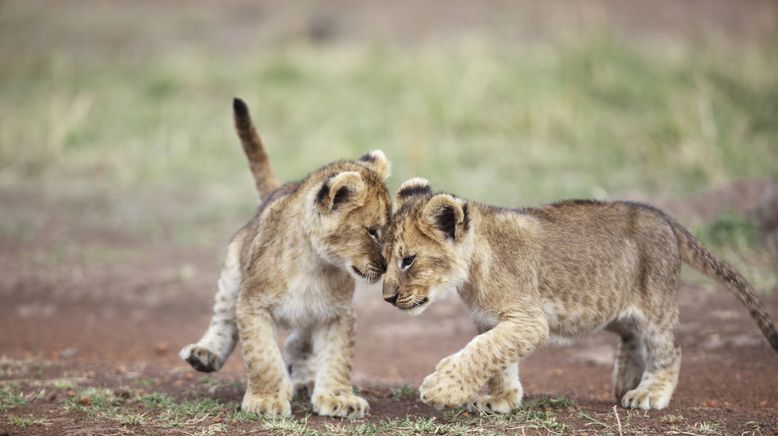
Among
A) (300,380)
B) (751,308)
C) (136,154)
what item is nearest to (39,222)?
(136,154)

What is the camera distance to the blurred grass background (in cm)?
1146

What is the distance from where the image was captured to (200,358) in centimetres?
551

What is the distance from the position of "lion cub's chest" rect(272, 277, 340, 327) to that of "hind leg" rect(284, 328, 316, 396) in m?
0.60

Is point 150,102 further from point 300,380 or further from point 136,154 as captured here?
point 300,380

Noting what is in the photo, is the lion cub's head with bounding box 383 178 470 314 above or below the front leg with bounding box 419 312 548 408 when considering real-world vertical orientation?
above

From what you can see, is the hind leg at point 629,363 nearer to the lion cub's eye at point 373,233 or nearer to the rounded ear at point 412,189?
the rounded ear at point 412,189

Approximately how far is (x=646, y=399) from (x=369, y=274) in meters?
1.59

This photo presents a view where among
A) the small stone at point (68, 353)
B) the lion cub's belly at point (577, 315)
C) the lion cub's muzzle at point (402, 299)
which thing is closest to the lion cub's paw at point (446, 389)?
the lion cub's muzzle at point (402, 299)

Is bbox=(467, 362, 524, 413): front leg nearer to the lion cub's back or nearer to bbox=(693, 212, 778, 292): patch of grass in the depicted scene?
the lion cub's back

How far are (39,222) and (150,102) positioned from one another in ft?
15.4

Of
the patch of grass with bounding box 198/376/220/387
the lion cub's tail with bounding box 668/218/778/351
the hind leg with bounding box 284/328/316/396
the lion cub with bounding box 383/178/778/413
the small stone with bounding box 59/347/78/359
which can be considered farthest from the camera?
the small stone with bounding box 59/347/78/359

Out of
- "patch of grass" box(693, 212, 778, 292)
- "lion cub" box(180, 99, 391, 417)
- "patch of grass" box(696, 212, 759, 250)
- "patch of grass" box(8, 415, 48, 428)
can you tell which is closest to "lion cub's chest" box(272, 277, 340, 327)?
→ "lion cub" box(180, 99, 391, 417)

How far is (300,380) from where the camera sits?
19.4 feet

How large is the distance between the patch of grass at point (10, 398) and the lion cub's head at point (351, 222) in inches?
69.6
